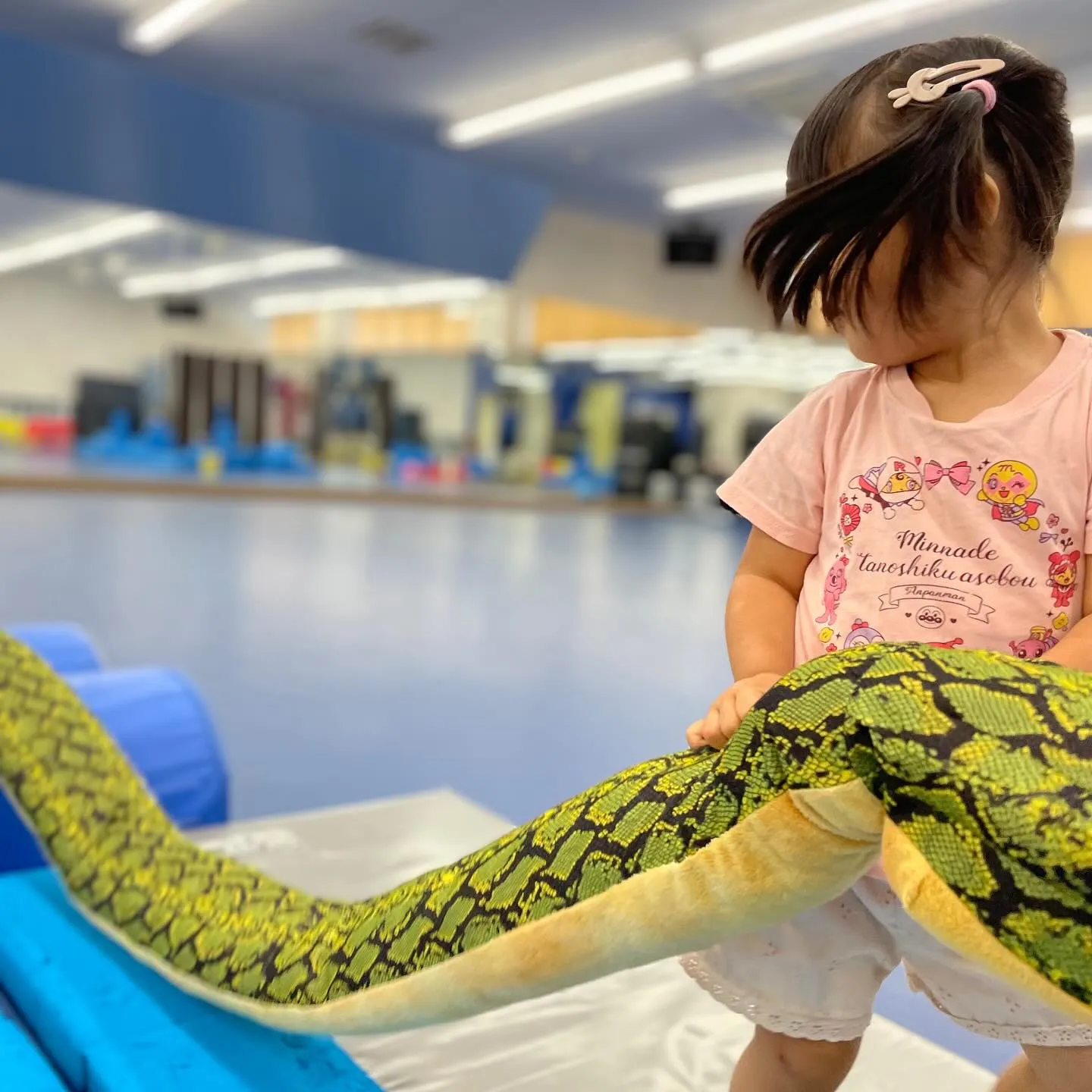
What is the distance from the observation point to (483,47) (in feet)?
19.1

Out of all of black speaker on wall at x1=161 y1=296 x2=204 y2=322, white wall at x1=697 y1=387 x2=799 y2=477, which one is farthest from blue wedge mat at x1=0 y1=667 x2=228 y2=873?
white wall at x1=697 y1=387 x2=799 y2=477

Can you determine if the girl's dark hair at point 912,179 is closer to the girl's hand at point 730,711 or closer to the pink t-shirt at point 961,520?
the pink t-shirt at point 961,520

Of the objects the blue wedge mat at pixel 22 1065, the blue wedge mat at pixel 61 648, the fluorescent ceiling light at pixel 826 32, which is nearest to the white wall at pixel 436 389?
the fluorescent ceiling light at pixel 826 32

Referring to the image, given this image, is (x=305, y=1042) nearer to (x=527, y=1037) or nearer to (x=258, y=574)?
(x=527, y=1037)

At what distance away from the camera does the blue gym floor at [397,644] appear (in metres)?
2.30

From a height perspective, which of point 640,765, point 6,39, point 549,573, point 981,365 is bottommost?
point 549,573

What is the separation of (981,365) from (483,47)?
5.74m

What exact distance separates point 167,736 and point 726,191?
7355 mm

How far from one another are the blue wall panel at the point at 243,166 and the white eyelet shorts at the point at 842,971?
21.9 feet

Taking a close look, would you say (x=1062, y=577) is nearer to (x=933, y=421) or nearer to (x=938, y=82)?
(x=933, y=421)

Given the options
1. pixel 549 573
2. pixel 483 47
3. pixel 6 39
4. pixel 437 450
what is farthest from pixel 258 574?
pixel 437 450

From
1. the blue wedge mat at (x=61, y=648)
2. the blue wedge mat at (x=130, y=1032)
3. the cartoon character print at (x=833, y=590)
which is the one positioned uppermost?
the cartoon character print at (x=833, y=590)

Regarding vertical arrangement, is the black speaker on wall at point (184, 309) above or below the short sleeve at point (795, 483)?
above

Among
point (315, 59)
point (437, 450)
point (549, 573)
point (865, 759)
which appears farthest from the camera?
point (437, 450)
